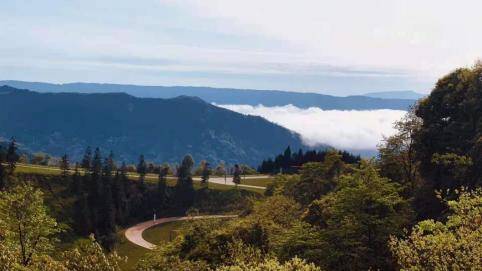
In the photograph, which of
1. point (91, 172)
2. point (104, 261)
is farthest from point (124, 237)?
point (104, 261)

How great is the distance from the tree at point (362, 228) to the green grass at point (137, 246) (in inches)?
2447

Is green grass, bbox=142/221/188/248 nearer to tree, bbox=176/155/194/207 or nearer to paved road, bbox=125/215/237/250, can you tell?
paved road, bbox=125/215/237/250

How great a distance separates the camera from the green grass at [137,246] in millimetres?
110075

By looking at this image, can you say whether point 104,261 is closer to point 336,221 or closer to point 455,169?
point 336,221

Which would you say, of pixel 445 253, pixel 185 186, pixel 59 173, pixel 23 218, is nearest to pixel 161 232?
pixel 185 186

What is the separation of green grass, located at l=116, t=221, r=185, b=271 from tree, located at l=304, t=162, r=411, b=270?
6214cm

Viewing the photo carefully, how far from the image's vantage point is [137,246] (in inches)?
4847

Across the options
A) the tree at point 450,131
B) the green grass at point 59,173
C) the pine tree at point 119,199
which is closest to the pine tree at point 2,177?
the green grass at point 59,173

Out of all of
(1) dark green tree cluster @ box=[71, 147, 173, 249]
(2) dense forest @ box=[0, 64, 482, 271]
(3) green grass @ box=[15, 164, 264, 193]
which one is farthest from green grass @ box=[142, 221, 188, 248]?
(2) dense forest @ box=[0, 64, 482, 271]

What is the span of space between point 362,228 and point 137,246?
85.4 metres

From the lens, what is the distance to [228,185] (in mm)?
179625

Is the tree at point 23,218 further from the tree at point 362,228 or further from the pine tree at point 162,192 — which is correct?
the pine tree at point 162,192

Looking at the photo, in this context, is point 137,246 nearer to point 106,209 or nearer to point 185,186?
point 106,209

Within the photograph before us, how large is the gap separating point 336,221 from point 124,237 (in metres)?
95.0
